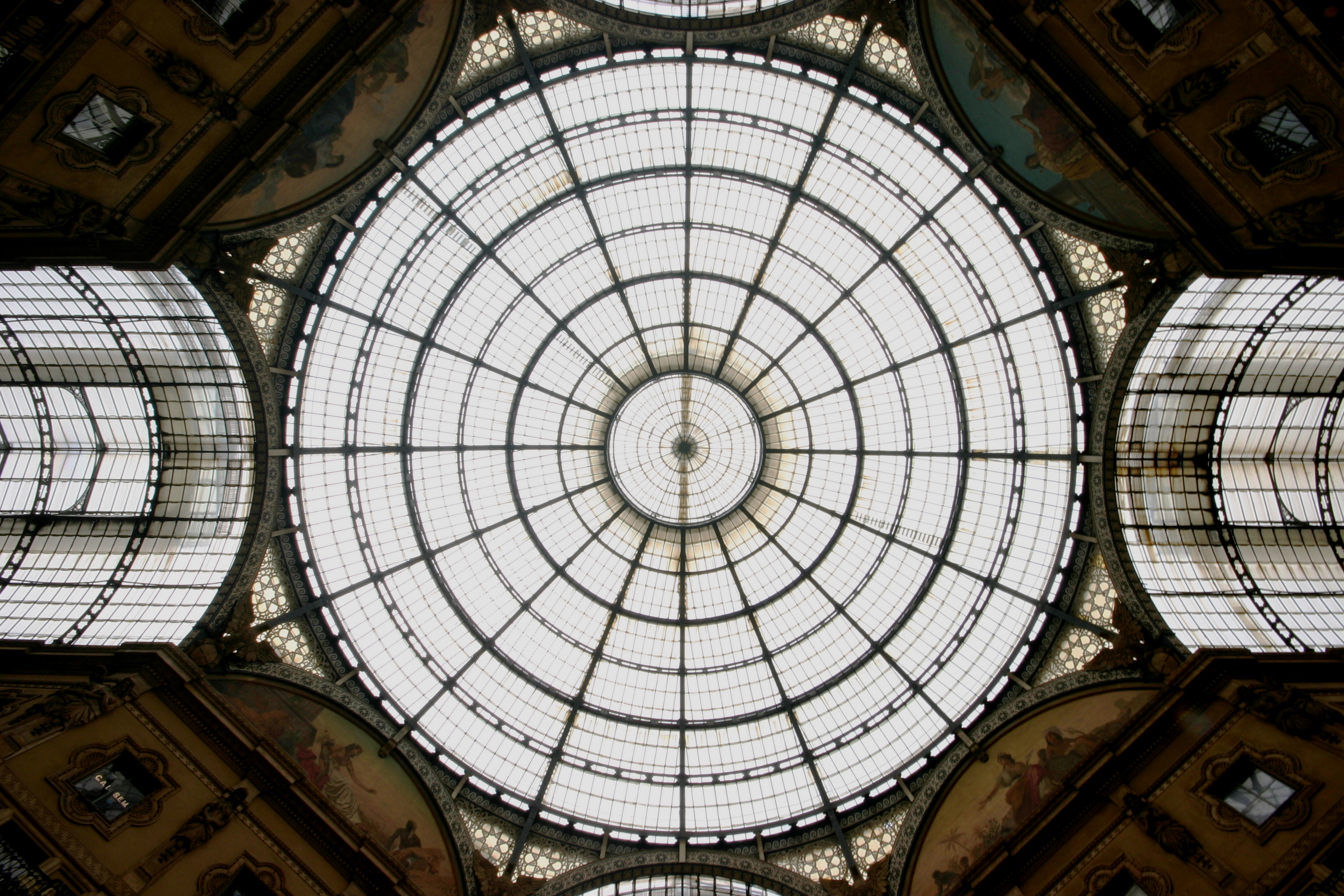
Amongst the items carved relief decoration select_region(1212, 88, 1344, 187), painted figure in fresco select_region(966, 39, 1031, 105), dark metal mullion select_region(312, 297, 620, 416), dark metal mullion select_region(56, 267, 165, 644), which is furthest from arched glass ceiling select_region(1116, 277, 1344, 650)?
dark metal mullion select_region(56, 267, 165, 644)

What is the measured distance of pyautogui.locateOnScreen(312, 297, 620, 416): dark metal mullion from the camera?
64.6 feet

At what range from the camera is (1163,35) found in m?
12.2

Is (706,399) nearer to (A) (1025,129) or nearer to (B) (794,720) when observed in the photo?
(B) (794,720)

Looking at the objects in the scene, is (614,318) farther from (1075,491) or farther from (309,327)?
(1075,491)

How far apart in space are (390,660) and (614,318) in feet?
41.9

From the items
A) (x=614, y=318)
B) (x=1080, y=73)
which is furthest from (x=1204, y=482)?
(x=614, y=318)

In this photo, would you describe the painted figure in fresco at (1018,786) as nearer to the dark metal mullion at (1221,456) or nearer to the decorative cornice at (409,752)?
the dark metal mullion at (1221,456)

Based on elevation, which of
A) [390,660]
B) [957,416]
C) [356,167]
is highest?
[356,167]

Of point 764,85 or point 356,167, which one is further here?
point 764,85

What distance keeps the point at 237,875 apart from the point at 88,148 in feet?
48.2

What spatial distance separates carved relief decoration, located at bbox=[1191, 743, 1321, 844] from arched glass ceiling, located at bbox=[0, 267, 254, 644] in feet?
77.8

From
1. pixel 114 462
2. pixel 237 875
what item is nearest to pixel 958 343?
pixel 237 875

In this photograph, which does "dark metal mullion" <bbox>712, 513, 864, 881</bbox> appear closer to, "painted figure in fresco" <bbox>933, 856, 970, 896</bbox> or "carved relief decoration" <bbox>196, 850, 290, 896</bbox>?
"painted figure in fresco" <bbox>933, 856, 970, 896</bbox>

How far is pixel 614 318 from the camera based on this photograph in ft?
79.6
